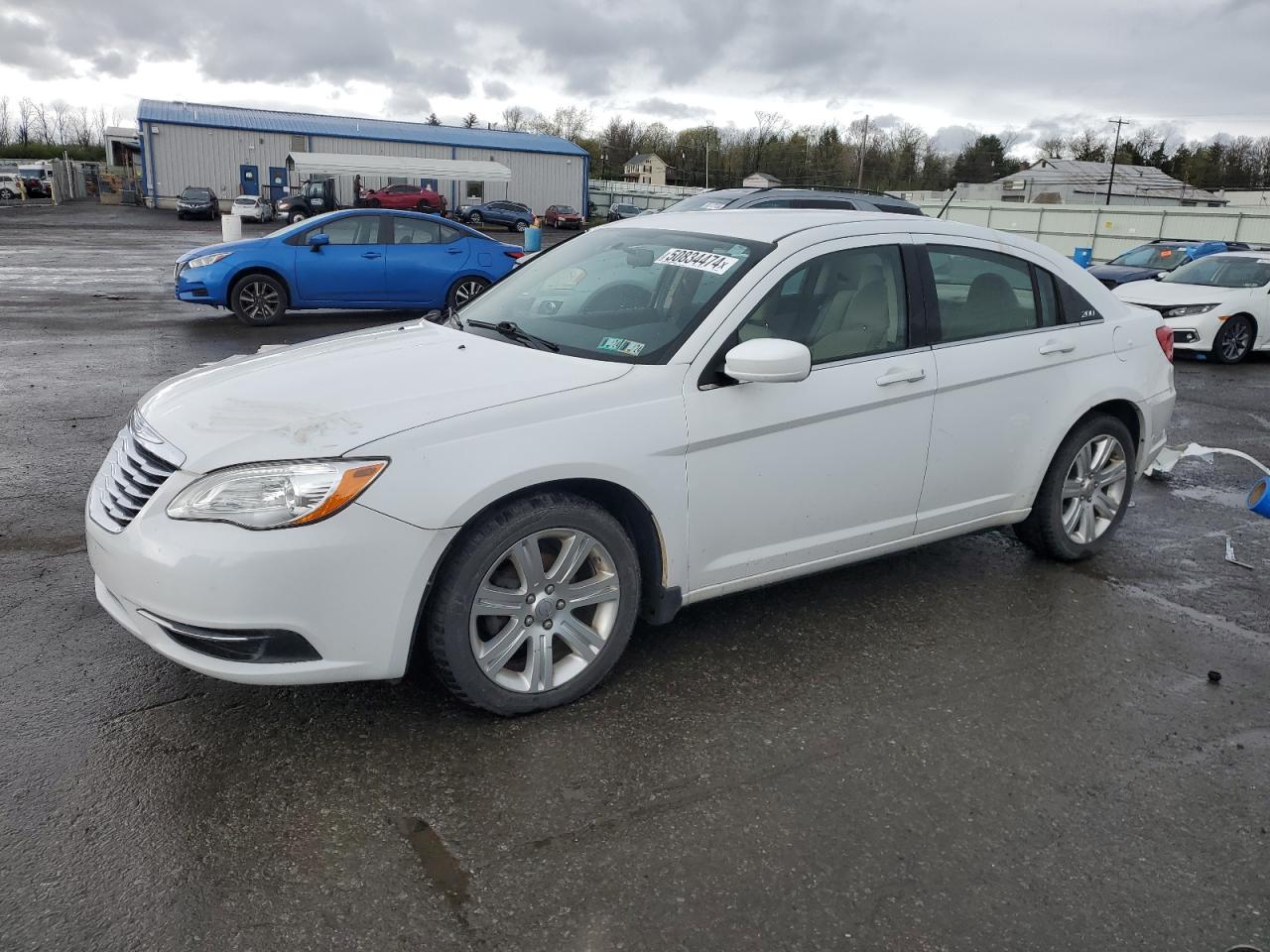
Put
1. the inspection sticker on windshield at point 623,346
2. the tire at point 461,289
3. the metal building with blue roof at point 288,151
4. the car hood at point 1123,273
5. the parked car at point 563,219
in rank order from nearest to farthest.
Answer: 1. the inspection sticker on windshield at point 623,346
2. the tire at point 461,289
3. the car hood at point 1123,273
4. the parked car at point 563,219
5. the metal building with blue roof at point 288,151

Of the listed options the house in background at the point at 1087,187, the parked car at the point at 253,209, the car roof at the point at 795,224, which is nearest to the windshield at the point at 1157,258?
the car roof at the point at 795,224

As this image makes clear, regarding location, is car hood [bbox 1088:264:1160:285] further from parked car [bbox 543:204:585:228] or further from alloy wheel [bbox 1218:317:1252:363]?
parked car [bbox 543:204:585:228]

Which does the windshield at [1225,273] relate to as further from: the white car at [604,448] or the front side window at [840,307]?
the front side window at [840,307]

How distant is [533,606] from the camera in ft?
11.0

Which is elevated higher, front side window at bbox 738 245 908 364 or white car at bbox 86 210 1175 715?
front side window at bbox 738 245 908 364

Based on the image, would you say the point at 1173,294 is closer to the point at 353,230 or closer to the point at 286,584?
the point at 353,230

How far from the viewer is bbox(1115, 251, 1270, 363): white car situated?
1274 cm

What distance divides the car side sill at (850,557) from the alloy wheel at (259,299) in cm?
→ 1041

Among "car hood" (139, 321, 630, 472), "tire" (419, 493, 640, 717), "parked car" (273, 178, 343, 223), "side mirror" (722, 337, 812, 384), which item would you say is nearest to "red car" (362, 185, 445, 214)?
"parked car" (273, 178, 343, 223)

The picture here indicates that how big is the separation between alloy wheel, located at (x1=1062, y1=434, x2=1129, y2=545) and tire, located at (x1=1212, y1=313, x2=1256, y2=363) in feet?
30.1

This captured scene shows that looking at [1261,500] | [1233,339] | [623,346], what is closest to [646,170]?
[1233,339]

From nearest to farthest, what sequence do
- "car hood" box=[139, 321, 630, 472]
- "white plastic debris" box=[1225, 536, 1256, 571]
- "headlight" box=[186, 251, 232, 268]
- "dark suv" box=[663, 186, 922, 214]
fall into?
"car hood" box=[139, 321, 630, 472] → "white plastic debris" box=[1225, 536, 1256, 571] → "headlight" box=[186, 251, 232, 268] → "dark suv" box=[663, 186, 922, 214]

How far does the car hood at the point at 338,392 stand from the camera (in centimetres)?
308

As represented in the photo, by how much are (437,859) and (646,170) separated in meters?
119
